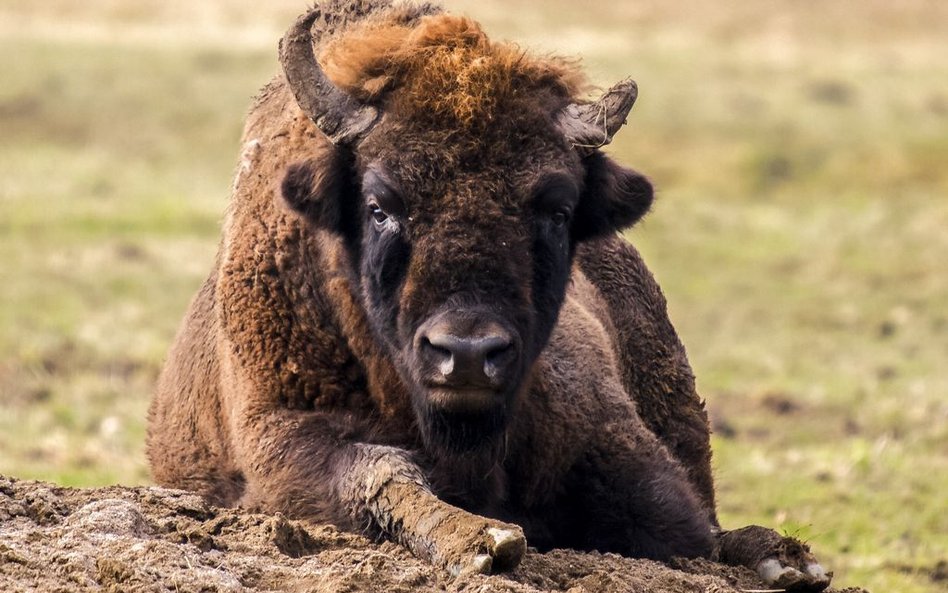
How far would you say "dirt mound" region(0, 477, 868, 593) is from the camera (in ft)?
14.9

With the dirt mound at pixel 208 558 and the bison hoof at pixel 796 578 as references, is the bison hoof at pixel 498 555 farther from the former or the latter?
the bison hoof at pixel 796 578

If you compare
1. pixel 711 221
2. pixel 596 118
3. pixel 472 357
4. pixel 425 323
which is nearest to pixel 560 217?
pixel 596 118

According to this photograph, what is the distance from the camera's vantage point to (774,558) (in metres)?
6.03

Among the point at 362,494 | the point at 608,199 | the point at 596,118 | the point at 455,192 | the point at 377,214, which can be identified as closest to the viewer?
the point at 455,192

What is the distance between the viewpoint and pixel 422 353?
5.43 m

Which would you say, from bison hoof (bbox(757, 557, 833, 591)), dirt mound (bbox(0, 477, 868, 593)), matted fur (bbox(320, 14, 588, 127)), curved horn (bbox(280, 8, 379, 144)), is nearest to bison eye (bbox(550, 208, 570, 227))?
matted fur (bbox(320, 14, 588, 127))

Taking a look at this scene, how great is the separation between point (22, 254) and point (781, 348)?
980cm

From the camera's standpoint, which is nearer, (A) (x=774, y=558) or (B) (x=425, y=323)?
(B) (x=425, y=323)

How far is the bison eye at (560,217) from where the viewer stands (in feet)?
19.6

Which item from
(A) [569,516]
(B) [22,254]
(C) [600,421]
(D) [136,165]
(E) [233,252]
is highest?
(D) [136,165]

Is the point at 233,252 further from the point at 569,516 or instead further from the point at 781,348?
the point at 781,348

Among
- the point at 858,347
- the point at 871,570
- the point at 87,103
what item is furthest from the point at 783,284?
the point at 87,103

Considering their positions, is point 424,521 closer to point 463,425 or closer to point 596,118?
point 463,425

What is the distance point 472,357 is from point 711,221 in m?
19.8
